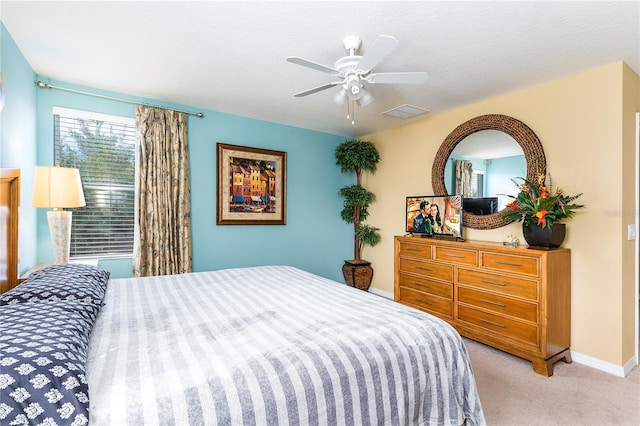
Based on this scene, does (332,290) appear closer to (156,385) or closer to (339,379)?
(339,379)

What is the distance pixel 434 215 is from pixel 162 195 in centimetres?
320

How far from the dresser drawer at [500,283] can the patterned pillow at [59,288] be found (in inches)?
121

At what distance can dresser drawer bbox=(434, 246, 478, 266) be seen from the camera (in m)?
3.09

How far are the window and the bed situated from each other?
151cm

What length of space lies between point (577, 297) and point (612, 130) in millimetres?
1464

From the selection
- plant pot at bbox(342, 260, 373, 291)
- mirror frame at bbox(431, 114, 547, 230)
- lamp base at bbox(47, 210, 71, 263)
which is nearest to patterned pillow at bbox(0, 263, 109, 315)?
lamp base at bbox(47, 210, 71, 263)

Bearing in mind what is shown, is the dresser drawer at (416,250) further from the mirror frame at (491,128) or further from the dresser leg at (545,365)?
the dresser leg at (545,365)

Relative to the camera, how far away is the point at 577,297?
277 cm

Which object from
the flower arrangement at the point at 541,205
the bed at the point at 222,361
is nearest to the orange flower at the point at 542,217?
the flower arrangement at the point at 541,205

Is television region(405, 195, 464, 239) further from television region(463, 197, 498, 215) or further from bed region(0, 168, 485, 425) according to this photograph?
bed region(0, 168, 485, 425)

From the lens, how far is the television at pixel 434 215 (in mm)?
3518

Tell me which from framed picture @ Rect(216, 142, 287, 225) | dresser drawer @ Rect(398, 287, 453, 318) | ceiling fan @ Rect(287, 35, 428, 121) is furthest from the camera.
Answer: framed picture @ Rect(216, 142, 287, 225)

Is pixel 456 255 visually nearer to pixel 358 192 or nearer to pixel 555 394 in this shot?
pixel 555 394

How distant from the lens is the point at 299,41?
2.29m
